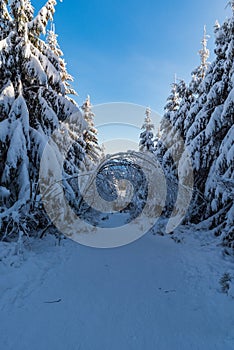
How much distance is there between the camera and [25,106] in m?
8.08

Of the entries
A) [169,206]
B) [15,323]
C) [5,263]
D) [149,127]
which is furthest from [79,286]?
[149,127]

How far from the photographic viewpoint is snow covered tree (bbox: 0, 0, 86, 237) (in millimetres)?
7594

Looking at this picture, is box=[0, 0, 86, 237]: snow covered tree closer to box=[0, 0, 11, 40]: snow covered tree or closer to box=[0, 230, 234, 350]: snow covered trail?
box=[0, 0, 11, 40]: snow covered tree

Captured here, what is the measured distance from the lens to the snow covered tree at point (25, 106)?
7594mm

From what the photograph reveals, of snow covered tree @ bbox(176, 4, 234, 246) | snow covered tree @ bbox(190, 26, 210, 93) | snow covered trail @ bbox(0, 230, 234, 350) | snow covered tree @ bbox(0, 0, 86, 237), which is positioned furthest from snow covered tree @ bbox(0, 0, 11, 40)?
snow covered tree @ bbox(190, 26, 210, 93)

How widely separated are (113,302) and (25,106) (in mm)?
7038

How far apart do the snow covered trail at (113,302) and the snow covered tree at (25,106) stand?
6.34ft

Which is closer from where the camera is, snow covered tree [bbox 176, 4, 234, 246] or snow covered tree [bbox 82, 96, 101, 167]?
snow covered tree [bbox 176, 4, 234, 246]

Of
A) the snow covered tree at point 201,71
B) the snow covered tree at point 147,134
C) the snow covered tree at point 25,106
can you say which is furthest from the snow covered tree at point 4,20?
the snow covered tree at point 147,134

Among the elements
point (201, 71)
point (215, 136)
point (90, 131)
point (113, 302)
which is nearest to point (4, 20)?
point (215, 136)

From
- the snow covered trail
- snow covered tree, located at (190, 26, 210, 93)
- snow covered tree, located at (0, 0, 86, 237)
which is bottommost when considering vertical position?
the snow covered trail

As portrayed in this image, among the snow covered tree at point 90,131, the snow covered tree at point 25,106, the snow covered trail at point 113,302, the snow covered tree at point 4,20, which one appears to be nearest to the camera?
the snow covered trail at point 113,302

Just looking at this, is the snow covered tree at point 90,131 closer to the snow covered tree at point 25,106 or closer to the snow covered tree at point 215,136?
the snow covered tree at point 215,136

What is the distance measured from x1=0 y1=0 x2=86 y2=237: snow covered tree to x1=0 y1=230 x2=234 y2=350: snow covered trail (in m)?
1.93
